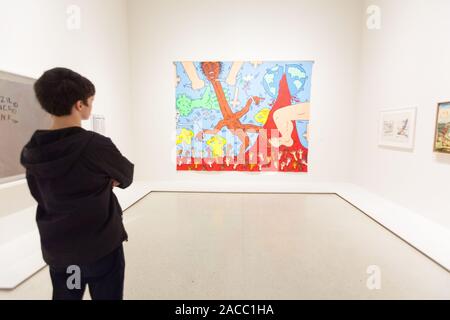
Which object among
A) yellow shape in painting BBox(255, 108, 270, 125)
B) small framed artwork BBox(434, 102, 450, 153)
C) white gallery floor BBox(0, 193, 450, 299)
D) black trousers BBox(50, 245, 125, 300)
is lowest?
white gallery floor BBox(0, 193, 450, 299)

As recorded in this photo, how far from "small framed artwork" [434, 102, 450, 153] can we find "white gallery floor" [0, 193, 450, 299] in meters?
0.92

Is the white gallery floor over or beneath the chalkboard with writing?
beneath

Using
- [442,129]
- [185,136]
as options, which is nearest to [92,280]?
[442,129]

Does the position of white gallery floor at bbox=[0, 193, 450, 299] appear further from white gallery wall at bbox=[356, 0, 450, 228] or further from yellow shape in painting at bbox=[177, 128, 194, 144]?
yellow shape in painting at bbox=[177, 128, 194, 144]

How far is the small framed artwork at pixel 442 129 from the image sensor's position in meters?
2.58

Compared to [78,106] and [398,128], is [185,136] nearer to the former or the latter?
[398,128]

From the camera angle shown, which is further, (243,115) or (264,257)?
(243,115)

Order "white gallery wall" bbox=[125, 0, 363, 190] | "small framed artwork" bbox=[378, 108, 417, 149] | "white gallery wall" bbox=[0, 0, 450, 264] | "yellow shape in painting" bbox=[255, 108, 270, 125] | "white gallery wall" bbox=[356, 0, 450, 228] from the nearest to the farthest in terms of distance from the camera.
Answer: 1. "white gallery wall" bbox=[356, 0, 450, 228]
2. "small framed artwork" bbox=[378, 108, 417, 149]
3. "white gallery wall" bbox=[0, 0, 450, 264]
4. "white gallery wall" bbox=[125, 0, 363, 190]
5. "yellow shape in painting" bbox=[255, 108, 270, 125]

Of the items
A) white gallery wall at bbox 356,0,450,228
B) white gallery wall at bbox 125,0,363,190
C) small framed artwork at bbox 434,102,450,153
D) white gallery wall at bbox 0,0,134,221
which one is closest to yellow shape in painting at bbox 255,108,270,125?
white gallery wall at bbox 125,0,363,190

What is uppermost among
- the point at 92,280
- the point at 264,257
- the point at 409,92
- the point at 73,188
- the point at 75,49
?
the point at 75,49

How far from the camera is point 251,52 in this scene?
14.2ft

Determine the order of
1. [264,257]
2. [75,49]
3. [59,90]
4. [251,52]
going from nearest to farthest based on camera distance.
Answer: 1. [59,90]
2. [264,257]
3. [75,49]
4. [251,52]

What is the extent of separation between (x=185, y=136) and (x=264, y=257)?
9.19 ft

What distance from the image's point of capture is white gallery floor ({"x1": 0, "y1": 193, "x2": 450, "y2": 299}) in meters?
1.65
